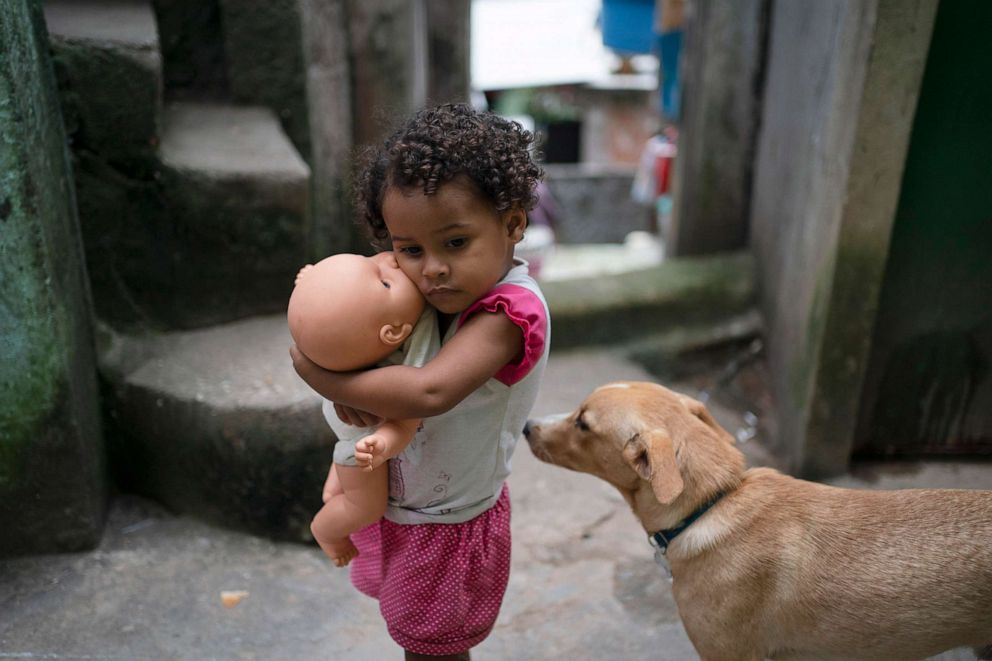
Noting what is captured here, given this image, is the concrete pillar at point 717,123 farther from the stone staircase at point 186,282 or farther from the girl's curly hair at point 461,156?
the girl's curly hair at point 461,156

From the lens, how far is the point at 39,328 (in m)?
2.71

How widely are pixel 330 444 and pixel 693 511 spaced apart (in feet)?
4.67

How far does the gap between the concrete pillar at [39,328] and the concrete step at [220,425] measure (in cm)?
19

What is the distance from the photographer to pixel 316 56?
4336 mm

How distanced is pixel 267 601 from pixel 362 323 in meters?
1.67

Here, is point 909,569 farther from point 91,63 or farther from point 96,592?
point 91,63

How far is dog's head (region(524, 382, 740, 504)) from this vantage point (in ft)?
7.07

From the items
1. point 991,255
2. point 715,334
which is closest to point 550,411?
point 715,334

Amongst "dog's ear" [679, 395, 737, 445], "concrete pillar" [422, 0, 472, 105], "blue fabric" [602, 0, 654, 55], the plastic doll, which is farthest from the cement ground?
"blue fabric" [602, 0, 654, 55]

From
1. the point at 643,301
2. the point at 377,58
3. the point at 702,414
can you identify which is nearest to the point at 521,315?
the point at 702,414

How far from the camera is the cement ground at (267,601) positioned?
271cm

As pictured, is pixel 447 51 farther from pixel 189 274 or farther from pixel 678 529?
pixel 678 529

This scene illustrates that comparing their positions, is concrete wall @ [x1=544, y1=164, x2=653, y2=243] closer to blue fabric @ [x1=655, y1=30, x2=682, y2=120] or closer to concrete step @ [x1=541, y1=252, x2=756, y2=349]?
blue fabric @ [x1=655, y1=30, x2=682, y2=120]

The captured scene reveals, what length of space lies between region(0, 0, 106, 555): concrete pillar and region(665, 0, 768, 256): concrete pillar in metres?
4.16
